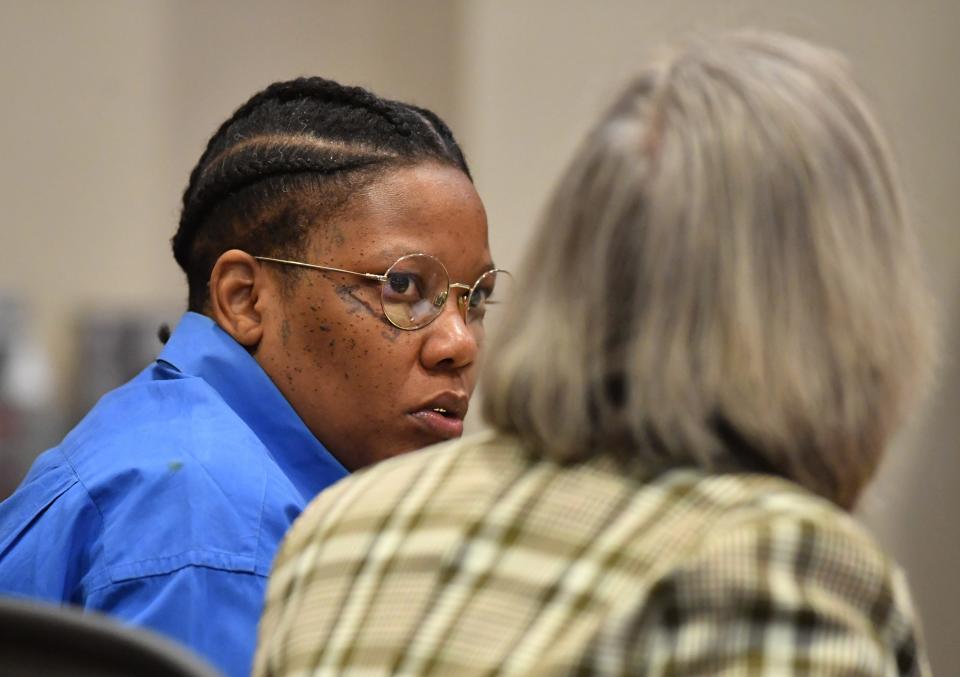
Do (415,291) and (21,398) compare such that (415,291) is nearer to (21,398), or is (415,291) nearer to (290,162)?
(290,162)

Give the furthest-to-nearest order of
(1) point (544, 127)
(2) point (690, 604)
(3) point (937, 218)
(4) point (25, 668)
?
(1) point (544, 127) < (3) point (937, 218) < (2) point (690, 604) < (4) point (25, 668)

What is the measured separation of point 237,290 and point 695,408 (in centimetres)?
92

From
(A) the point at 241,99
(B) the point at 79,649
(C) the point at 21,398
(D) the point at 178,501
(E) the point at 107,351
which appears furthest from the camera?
(A) the point at 241,99

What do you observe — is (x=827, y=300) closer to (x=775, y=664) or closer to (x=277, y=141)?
(x=775, y=664)

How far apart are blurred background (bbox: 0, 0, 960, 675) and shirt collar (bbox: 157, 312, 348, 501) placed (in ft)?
6.83

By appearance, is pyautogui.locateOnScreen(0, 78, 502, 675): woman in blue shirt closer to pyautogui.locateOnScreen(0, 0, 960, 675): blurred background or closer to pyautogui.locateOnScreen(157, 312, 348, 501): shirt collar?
pyautogui.locateOnScreen(157, 312, 348, 501): shirt collar

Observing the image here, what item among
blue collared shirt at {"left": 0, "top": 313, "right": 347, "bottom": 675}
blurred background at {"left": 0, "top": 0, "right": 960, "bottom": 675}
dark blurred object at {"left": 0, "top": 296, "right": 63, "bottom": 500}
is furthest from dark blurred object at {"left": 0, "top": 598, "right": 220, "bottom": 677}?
dark blurred object at {"left": 0, "top": 296, "right": 63, "bottom": 500}

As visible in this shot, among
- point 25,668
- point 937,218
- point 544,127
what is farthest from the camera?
point 544,127

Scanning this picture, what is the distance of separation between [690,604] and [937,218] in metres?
3.04

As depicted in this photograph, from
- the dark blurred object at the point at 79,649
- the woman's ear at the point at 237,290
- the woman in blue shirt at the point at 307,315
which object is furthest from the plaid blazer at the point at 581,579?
the woman's ear at the point at 237,290

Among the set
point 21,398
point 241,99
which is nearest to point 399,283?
point 21,398

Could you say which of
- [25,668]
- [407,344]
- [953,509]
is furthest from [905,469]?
[25,668]

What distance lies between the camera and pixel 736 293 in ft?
3.01

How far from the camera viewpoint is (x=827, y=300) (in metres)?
0.93
